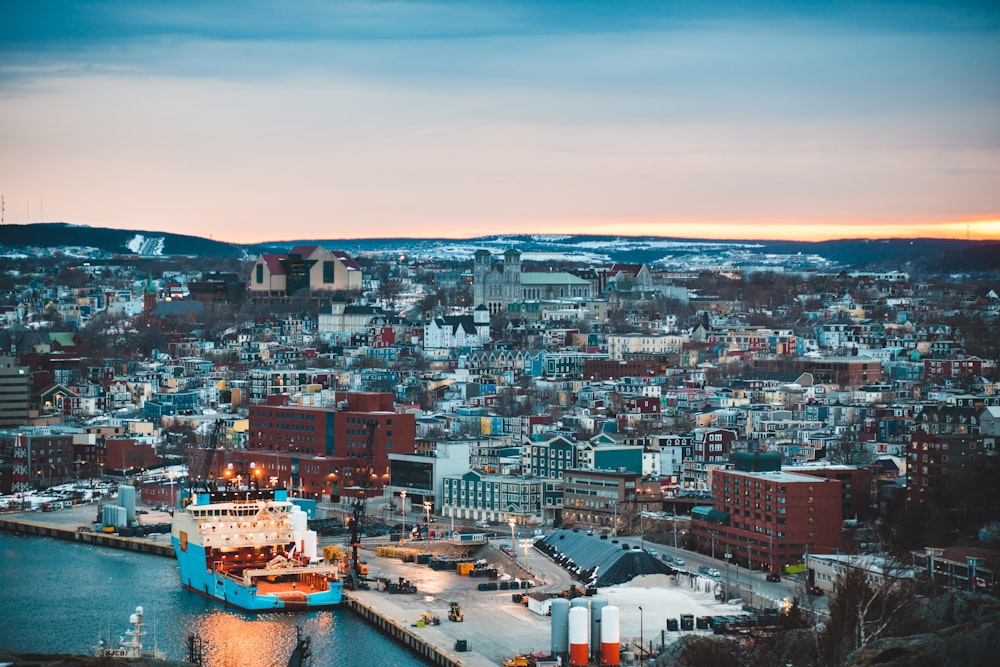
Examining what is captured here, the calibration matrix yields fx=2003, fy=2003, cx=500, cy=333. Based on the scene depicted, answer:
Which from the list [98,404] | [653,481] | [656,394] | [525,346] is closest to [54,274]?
[525,346]

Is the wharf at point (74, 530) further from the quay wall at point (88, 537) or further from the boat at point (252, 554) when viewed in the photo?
the boat at point (252, 554)

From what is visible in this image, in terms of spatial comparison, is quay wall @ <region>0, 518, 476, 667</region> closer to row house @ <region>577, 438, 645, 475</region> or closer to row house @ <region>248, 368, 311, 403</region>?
row house @ <region>577, 438, 645, 475</region>

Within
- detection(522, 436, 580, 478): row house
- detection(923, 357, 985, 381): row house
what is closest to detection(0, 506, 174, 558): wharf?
detection(522, 436, 580, 478): row house

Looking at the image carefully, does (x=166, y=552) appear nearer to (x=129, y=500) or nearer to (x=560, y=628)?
(x=129, y=500)

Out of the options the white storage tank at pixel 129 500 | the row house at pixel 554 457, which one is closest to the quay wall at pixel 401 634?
the row house at pixel 554 457

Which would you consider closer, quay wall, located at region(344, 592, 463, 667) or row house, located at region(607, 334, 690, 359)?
quay wall, located at region(344, 592, 463, 667)

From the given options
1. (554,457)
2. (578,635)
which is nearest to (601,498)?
(554,457)
